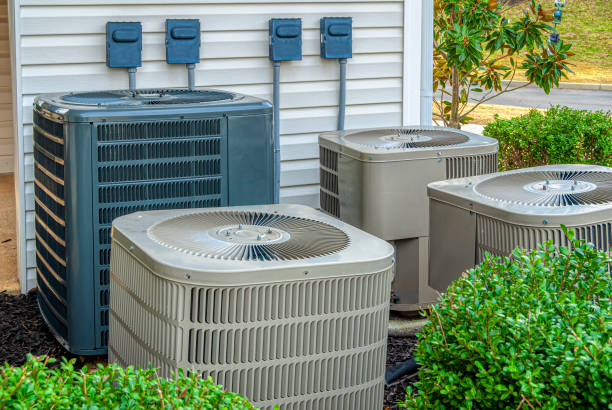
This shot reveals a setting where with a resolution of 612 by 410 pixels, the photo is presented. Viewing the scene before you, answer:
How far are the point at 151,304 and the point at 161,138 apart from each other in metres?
1.32

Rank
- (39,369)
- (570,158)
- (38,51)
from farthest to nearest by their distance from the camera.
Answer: (570,158) → (38,51) → (39,369)

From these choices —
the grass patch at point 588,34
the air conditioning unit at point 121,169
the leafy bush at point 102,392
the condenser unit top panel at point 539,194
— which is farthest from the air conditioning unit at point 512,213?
the grass patch at point 588,34

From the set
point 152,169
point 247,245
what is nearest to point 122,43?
point 152,169

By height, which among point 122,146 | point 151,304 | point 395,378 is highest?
point 122,146

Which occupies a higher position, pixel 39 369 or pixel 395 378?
pixel 39 369

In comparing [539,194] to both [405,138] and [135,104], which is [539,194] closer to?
[405,138]

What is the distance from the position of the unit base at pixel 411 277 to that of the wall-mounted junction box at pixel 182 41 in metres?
1.73

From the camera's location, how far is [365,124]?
588cm

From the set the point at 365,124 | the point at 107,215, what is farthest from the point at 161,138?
the point at 365,124

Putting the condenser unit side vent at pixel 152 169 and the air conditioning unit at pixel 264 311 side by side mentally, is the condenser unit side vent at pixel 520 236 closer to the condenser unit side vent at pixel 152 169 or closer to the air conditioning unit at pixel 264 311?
the air conditioning unit at pixel 264 311

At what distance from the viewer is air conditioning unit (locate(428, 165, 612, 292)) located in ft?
10.7

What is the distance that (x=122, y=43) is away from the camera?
16.3 ft

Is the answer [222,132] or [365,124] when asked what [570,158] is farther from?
[222,132]

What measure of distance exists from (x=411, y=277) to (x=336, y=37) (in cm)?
181
